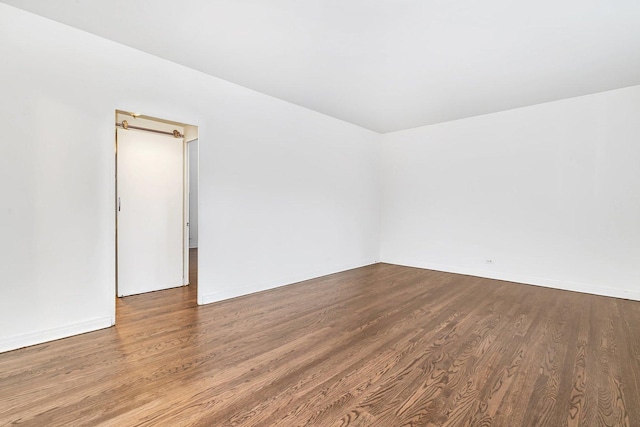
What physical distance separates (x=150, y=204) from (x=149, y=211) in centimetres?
10

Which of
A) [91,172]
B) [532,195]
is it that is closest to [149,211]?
[91,172]

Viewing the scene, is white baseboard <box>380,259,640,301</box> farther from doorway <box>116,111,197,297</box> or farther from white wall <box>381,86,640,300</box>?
doorway <box>116,111,197,297</box>

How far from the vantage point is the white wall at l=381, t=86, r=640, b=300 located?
4105 mm

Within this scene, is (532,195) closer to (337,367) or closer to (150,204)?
(337,367)

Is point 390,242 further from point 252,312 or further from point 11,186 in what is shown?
point 11,186

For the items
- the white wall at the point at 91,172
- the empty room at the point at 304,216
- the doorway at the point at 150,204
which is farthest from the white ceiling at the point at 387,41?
the doorway at the point at 150,204

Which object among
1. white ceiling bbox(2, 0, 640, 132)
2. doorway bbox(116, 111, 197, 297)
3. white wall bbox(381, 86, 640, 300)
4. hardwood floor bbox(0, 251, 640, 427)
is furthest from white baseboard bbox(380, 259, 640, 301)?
doorway bbox(116, 111, 197, 297)

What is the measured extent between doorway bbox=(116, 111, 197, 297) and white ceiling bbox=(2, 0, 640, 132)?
50.0 inches

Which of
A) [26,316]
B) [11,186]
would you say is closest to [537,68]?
[11,186]

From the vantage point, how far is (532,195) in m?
4.75

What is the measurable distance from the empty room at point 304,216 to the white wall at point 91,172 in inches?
0.8

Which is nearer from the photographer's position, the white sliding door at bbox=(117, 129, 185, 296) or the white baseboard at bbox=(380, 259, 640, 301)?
the white sliding door at bbox=(117, 129, 185, 296)

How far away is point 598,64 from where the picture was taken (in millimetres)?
3355

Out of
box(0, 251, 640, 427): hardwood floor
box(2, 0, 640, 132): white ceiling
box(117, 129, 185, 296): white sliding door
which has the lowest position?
box(0, 251, 640, 427): hardwood floor
